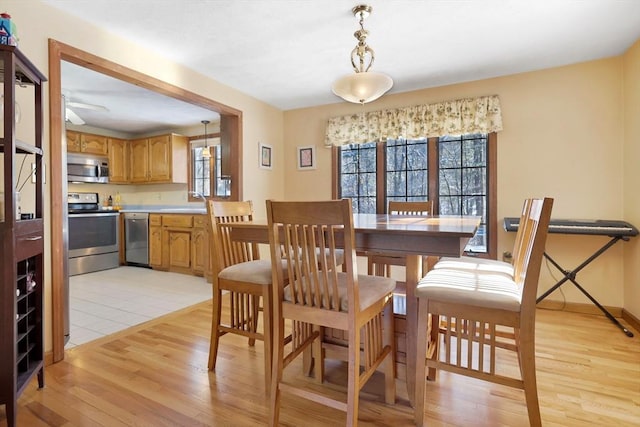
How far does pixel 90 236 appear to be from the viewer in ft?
15.0

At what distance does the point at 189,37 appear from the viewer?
2.42 m

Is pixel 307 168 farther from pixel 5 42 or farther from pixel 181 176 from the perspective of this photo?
pixel 5 42

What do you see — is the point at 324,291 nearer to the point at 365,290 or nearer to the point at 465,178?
the point at 365,290

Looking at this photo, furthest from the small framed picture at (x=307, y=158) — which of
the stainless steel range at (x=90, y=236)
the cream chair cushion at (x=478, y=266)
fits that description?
the stainless steel range at (x=90, y=236)

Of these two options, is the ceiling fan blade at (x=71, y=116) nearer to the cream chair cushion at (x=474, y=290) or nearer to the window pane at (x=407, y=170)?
the window pane at (x=407, y=170)

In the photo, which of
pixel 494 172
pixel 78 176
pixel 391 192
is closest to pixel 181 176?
pixel 78 176

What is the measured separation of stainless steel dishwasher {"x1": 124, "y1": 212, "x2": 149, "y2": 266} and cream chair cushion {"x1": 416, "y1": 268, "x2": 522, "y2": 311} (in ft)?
14.8

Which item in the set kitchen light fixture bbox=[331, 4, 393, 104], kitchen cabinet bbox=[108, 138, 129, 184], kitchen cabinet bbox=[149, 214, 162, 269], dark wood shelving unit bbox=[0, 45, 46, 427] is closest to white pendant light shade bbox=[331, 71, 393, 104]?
kitchen light fixture bbox=[331, 4, 393, 104]

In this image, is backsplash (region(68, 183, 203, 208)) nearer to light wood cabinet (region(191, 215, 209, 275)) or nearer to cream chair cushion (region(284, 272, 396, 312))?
light wood cabinet (region(191, 215, 209, 275))

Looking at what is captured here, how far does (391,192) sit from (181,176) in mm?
3263

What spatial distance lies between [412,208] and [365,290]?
1637mm

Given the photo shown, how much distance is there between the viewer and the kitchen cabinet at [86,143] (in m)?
4.76

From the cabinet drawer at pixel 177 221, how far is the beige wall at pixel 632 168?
454 centimetres

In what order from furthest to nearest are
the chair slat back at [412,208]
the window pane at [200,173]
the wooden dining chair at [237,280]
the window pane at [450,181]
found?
the window pane at [200,173]
the window pane at [450,181]
the chair slat back at [412,208]
the wooden dining chair at [237,280]
